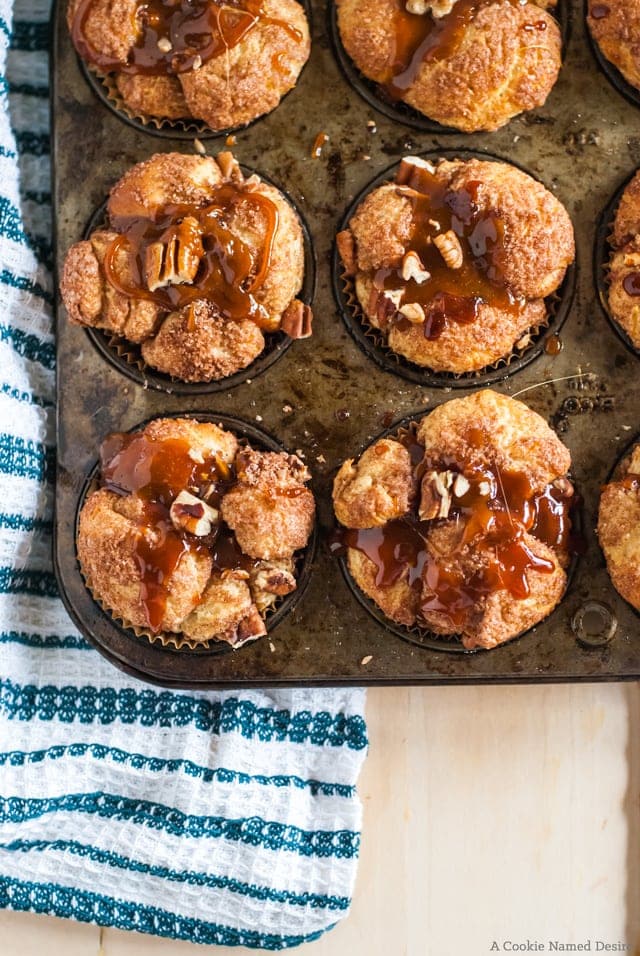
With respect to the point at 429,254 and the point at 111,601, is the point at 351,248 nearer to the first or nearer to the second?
the point at 429,254

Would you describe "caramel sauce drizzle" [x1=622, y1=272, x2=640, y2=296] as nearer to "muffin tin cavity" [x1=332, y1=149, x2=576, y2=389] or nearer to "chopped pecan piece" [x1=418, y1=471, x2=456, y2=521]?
"muffin tin cavity" [x1=332, y1=149, x2=576, y2=389]

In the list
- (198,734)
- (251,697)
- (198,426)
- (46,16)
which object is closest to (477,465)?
(198,426)

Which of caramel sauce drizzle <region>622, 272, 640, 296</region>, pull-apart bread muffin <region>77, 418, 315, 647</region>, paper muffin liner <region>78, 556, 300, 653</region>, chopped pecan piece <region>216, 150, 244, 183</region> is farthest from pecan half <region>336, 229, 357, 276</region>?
paper muffin liner <region>78, 556, 300, 653</region>

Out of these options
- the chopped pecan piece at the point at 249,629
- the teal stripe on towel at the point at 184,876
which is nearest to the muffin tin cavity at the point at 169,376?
the chopped pecan piece at the point at 249,629

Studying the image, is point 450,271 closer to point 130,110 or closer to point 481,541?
point 481,541

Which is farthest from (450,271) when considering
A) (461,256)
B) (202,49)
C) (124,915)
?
(124,915)

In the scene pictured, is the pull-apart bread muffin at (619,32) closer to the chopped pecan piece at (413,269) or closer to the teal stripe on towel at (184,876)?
the chopped pecan piece at (413,269)
